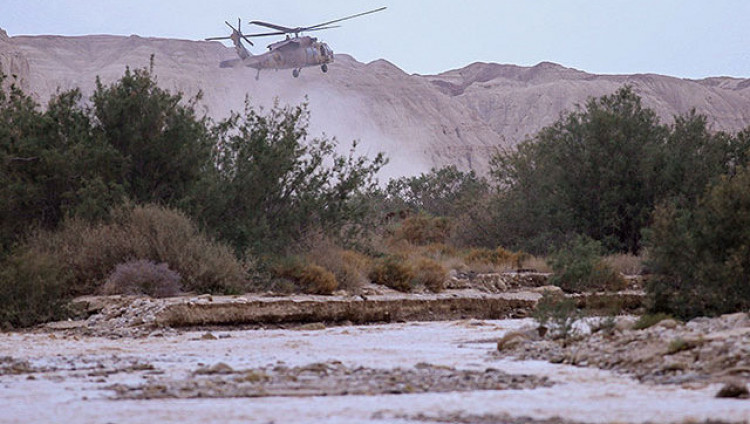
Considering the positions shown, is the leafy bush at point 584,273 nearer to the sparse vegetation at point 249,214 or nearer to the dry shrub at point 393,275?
the sparse vegetation at point 249,214

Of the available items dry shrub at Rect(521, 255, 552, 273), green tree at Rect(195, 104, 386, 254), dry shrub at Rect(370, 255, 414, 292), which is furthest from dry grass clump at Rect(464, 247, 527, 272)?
dry shrub at Rect(370, 255, 414, 292)

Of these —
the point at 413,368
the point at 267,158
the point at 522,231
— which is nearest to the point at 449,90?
the point at 522,231

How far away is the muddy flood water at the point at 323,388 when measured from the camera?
639 centimetres

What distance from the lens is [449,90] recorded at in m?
124

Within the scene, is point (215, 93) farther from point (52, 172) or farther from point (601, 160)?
point (52, 172)

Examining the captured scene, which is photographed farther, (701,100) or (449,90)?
(449,90)

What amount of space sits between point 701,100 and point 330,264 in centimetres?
9990

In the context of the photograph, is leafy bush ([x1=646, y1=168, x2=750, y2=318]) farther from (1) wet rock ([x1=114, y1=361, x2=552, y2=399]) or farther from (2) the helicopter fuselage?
(2) the helicopter fuselage

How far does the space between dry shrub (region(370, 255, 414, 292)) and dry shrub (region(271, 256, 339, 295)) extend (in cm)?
225

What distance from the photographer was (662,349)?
9227 millimetres

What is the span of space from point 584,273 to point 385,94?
7655cm

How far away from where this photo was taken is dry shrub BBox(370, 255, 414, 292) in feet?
73.0

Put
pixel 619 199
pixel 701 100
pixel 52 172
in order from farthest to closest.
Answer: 1. pixel 701 100
2. pixel 619 199
3. pixel 52 172

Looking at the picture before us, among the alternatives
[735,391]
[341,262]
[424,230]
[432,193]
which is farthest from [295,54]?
[735,391]
